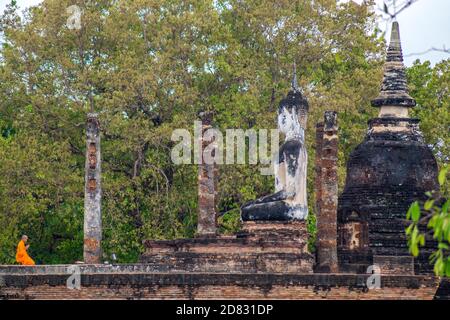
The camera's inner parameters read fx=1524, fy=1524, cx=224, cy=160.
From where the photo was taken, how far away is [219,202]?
36.7 metres

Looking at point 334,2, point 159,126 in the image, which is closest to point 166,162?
point 159,126

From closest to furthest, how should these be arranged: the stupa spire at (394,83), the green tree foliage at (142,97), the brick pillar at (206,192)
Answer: the stupa spire at (394,83), the brick pillar at (206,192), the green tree foliage at (142,97)

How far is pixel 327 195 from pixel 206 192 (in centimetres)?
340

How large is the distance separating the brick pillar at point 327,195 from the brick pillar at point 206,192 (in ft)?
8.95

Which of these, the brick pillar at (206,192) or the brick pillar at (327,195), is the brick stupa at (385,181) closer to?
the brick pillar at (327,195)

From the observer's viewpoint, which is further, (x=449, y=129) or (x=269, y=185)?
(x=449, y=129)

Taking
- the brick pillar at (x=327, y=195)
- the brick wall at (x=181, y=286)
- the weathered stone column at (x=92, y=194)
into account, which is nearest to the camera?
the brick wall at (x=181, y=286)

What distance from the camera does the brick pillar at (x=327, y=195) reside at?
28094mm

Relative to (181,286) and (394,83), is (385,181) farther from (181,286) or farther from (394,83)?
(181,286)

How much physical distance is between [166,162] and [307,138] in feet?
11.6

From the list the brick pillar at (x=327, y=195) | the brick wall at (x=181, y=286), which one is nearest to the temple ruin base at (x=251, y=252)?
the brick pillar at (x=327, y=195)

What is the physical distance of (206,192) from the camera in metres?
30.9
